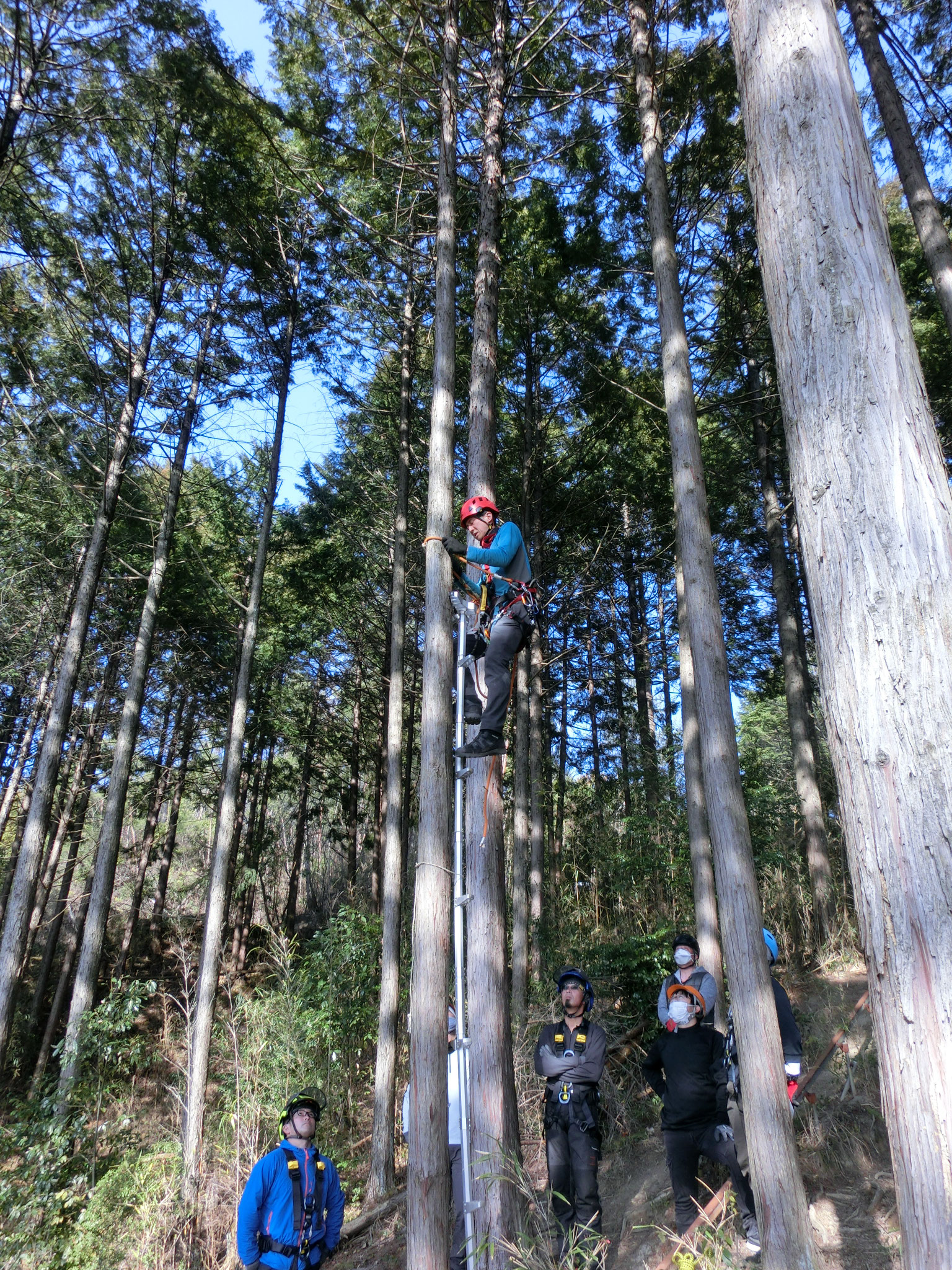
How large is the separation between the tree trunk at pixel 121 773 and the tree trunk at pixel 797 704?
9.37 meters

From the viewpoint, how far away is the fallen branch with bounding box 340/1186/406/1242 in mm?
8141

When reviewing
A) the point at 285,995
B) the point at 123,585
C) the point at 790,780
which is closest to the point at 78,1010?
the point at 285,995

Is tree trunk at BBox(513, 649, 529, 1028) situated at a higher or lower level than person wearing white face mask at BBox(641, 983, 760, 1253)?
higher

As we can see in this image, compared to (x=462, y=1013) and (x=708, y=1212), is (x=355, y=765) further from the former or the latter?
(x=462, y=1013)

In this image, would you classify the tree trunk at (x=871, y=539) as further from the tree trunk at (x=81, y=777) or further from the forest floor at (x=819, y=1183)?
the tree trunk at (x=81, y=777)

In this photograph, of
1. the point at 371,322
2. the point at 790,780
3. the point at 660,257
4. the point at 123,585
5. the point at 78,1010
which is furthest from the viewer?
the point at 790,780

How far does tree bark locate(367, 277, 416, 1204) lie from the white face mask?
5077 millimetres

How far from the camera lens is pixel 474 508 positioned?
5.33 m

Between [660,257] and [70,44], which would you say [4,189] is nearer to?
[70,44]

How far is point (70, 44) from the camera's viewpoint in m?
9.55

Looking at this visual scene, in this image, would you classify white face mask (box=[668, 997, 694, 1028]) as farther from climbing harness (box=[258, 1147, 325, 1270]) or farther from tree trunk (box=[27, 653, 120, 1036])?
tree trunk (box=[27, 653, 120, 1036])

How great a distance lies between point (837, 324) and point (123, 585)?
16017mm

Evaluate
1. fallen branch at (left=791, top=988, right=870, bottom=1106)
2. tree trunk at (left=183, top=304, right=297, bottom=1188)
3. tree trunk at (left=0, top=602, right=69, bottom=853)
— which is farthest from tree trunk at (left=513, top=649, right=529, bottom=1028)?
tree trunk at (left=0, top=602, right=69, bottom=853)

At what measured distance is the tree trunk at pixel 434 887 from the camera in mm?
3912
